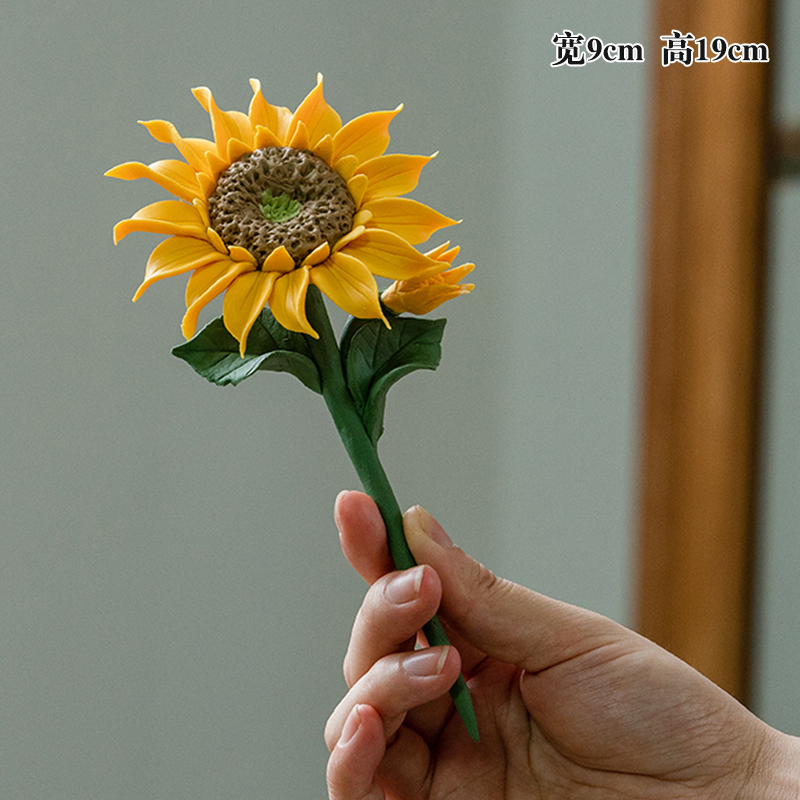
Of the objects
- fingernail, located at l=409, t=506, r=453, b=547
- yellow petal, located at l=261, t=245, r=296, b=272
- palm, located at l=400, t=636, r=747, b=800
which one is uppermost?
yellow petal, located at l=261, t=245, r=296, b=272

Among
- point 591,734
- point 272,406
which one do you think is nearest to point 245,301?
point 591,734

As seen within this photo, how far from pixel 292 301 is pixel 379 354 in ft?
0.22

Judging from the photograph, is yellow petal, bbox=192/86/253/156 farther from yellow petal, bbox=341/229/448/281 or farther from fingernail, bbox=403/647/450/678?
fingernail, bbox=403/647/450/678

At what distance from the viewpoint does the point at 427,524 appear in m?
0.42

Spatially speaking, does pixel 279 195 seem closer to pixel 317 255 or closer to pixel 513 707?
pixel 317 255

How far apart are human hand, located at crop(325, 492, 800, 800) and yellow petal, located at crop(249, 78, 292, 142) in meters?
0.18

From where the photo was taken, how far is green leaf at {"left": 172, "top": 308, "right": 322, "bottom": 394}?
1.18 feet

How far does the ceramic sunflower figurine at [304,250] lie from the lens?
1.12 feet

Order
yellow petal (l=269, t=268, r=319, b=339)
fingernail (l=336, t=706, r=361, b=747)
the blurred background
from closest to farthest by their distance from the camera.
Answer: yellow petal (l=269, t=268, r=319, b=339)
fingernail (l=336, t=706, r=361, b=747)
the blurred background

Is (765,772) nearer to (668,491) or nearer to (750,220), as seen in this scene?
(668,491)

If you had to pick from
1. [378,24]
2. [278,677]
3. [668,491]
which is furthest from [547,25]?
[278,677]

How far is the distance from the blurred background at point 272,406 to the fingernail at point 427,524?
17.1 inches

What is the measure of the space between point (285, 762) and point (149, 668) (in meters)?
0.20

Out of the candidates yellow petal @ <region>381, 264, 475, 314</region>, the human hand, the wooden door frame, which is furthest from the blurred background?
yellow petal @ <region>381, 264, 475, 314</region>
